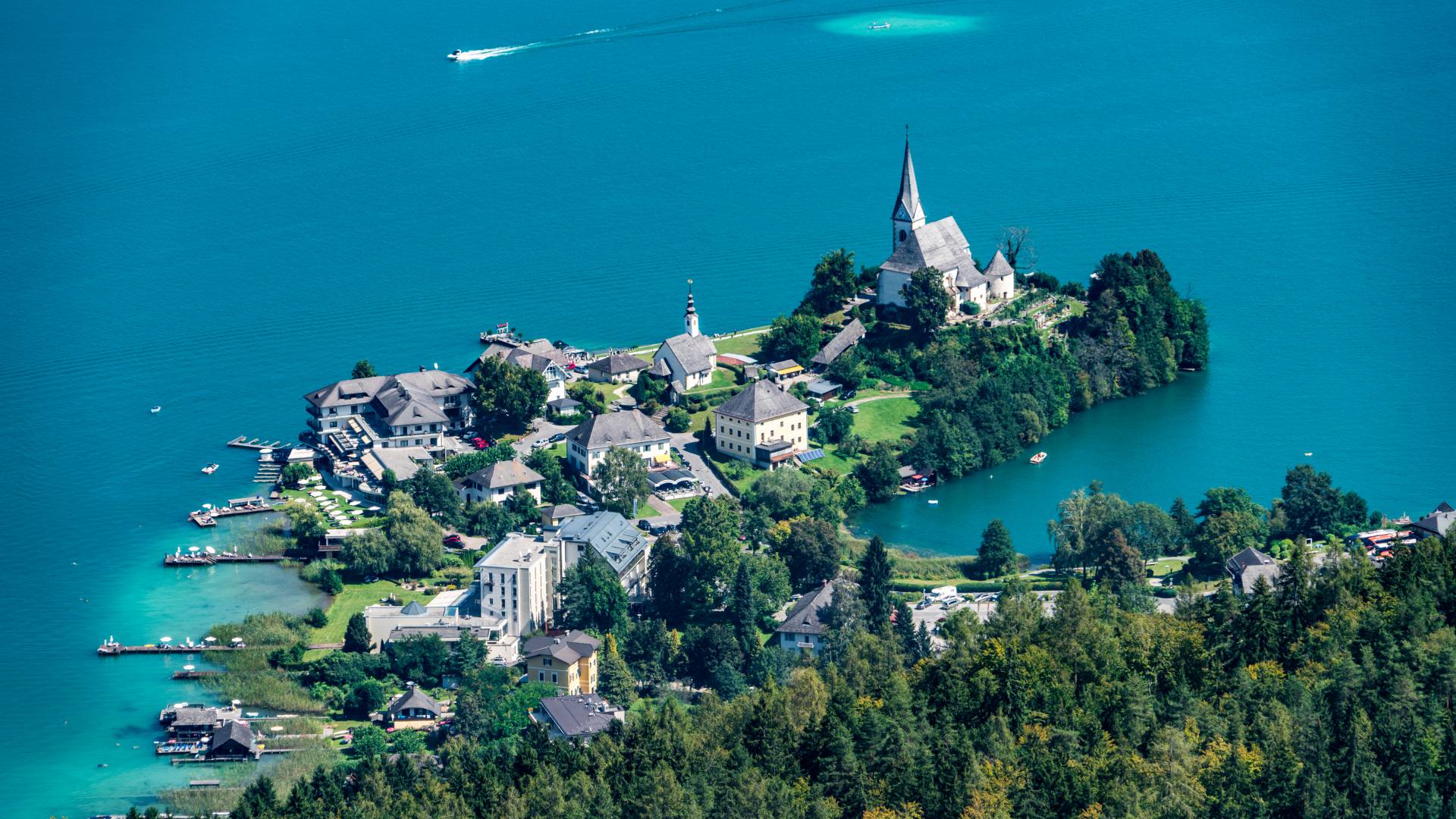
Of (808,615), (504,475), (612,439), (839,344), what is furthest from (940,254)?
(808,615)

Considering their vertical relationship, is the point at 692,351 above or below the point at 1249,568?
above

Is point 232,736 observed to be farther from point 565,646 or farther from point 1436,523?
point 1436,523

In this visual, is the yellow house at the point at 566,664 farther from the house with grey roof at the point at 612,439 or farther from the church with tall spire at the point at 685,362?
the church with tall spire at the point at 685,362

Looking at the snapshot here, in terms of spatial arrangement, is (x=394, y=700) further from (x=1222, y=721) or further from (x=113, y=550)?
(x=1222, y=721)

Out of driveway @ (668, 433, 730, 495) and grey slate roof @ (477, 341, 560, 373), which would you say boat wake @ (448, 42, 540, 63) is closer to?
grey slate roof @ (477, 341, 560, 373)

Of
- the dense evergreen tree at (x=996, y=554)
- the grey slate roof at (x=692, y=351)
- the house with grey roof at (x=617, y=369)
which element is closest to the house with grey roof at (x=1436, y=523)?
the dense evergreen tree at (x=996, y=554)
